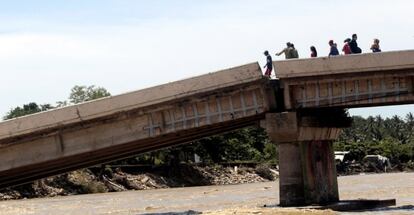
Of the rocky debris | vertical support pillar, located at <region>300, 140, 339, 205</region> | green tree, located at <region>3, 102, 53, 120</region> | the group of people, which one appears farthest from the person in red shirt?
green tree, located at <region>3, 102, 53, 120</region>

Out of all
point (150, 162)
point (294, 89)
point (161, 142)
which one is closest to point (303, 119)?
point (294, 89)

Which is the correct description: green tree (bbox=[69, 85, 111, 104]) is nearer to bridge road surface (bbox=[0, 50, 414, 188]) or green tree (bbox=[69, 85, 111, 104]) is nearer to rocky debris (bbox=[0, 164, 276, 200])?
rocky debris (bbox=[0, 164, 276, 200])

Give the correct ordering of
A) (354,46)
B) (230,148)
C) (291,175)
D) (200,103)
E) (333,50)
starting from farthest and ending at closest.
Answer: (230,148) → (354,46) → (291,175) → (333,50) → (200,103)

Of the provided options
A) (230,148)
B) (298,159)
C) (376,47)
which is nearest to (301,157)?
(298,159)

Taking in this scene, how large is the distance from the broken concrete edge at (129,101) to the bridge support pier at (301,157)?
218 cm

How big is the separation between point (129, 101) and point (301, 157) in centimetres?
701

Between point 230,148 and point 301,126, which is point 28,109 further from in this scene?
point 301,126

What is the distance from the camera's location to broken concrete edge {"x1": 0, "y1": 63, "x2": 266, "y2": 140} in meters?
30.8

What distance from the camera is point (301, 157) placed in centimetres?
3288

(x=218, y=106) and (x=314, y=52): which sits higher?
(x=314, y=52)

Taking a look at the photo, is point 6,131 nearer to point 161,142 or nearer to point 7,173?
point 7,173

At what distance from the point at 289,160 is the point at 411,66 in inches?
227

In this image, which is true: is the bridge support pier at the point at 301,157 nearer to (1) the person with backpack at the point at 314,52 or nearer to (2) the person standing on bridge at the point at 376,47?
(1) the person with backpack at the point at 314,52

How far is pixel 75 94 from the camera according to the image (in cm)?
13412
